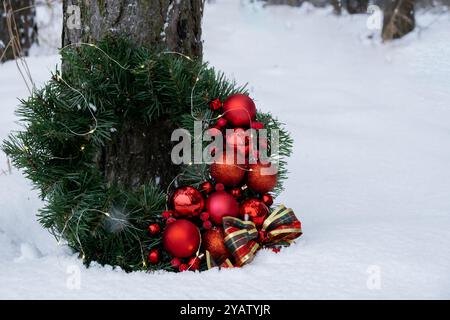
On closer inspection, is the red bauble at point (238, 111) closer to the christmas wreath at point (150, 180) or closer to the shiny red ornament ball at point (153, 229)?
the christmas wreath at point (150, 180)

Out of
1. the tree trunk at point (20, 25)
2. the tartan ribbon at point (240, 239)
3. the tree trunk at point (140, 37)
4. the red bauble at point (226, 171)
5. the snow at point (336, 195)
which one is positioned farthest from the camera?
the tree trunk at point (20, 25)

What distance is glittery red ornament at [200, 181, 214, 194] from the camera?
1858 mm

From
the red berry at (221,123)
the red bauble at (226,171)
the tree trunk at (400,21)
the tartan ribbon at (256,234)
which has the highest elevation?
the red berry at (221,123)

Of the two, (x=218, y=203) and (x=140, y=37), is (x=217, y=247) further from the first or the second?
(x=140, y=37)

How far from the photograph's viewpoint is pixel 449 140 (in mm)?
3598

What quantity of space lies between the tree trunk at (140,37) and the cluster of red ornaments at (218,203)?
23 centimetres

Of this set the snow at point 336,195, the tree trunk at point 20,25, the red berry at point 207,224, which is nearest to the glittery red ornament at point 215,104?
the red berry at point 207,224

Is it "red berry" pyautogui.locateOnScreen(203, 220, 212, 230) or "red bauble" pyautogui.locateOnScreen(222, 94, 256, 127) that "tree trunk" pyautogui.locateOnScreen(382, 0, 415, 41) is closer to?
"red bauble" pyautogui.locateOnScreen(222, 94, 256, 127)

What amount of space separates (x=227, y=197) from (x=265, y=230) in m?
0.16

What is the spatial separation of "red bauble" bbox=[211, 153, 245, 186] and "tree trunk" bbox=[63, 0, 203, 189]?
10.6 inches

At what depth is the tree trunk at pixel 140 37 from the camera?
6.36ft

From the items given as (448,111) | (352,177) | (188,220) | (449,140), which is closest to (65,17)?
(188,220)

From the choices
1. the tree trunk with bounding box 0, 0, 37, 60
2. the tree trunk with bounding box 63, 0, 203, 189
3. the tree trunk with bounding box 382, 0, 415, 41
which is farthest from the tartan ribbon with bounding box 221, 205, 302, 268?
the tree trunk with bounding box 382, 0, 415, 41

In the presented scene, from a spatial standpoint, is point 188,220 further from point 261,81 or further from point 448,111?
point 261,81
